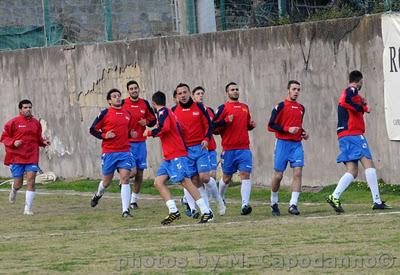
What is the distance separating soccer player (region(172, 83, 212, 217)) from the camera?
62.6 ft

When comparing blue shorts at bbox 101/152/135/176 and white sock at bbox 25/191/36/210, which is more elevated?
blue shorts at bbox 101/152/135/176

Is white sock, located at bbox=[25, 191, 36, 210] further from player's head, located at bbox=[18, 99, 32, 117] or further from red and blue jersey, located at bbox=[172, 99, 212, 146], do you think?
red and blue jersey, located at bbox=[172, 99, 212, 146]

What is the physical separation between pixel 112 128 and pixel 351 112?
410 cm

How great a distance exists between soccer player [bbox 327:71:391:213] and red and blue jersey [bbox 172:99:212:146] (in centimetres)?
201

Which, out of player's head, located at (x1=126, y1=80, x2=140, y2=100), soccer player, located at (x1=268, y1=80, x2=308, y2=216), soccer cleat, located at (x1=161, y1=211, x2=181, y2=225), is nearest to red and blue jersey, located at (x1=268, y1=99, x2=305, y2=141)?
soccer player, located at (x1=268, y1=80, x2=308, y2=216)

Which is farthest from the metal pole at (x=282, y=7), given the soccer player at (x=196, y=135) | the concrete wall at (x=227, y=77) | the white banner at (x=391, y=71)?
the soccer player at (x=196, y=135)

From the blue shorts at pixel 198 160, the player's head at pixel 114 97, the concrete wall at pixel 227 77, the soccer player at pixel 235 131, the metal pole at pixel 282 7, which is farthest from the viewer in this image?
the metal pole at pixel 282 7

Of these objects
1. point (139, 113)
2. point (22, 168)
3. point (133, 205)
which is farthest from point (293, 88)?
point (22, 168)

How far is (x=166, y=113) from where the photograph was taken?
18125 mm

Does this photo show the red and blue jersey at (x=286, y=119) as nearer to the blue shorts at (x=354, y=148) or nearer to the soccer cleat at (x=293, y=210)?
the blue shorts at (x=354, y=148)

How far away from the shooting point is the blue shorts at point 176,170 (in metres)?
18.1

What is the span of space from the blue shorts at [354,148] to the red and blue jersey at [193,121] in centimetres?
203

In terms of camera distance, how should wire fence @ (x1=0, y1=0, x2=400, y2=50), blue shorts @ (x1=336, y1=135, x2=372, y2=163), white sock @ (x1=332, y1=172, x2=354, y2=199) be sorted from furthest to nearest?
wire fence @ (x1=0, y1=0, x2=400, y2=50) → blue shorts @ (x1=336, y1=135, x2=372, y2=163) → white sock @ (x1=332, y1=172, x2=354, y2=199)

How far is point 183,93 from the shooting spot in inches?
739
